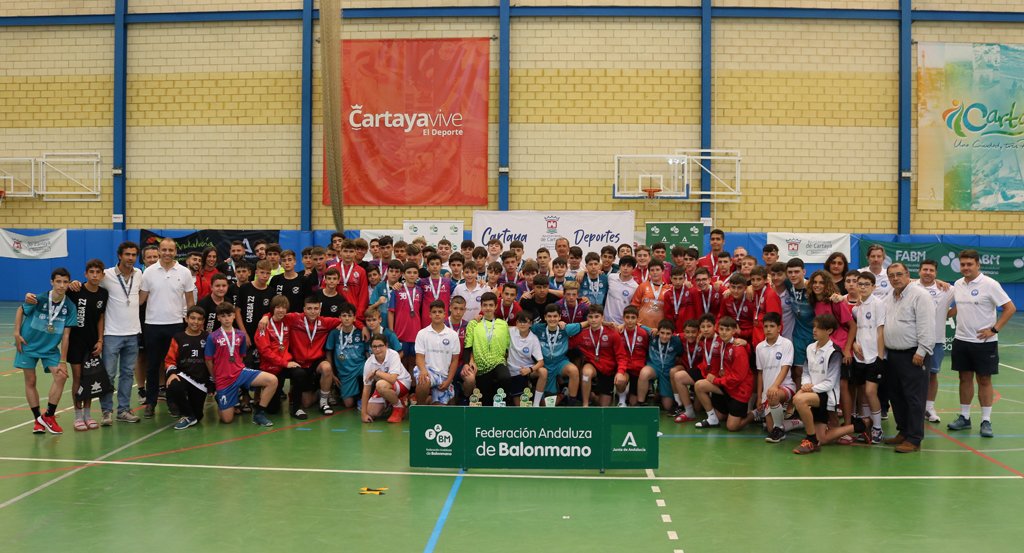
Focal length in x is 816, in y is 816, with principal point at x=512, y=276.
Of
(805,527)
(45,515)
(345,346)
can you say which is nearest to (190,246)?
(345,346)

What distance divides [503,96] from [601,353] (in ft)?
40.7

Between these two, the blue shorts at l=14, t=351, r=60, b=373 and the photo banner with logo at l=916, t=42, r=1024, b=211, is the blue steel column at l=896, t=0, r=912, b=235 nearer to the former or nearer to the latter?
the photo banner with logo at l=916, t=42, r=1024, b=211

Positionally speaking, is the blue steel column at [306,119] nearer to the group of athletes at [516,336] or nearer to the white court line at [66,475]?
the group of athletes at [516,336]

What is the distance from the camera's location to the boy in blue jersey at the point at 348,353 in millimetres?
10508

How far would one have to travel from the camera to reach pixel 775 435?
30.0 feet

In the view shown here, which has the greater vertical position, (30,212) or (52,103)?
(52,103)

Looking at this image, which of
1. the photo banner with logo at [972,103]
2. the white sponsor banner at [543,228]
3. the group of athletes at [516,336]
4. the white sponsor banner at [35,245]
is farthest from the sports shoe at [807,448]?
the white sponsor banner at [35,245]

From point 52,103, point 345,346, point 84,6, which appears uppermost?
point 84,6

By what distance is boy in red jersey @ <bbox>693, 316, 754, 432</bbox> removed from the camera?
31.4 feet

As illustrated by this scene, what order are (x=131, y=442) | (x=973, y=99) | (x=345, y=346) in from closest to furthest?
(x=131, y=442) < (x=345, y=346) < (x=973, y=99)

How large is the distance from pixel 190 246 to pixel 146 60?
5329 millimetres

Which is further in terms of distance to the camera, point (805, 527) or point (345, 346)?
point (345, 346)

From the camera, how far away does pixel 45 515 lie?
657cm

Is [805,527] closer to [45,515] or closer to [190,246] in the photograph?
[45,515]
